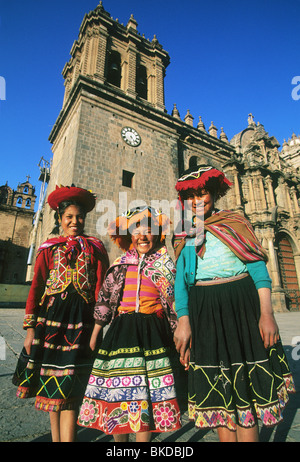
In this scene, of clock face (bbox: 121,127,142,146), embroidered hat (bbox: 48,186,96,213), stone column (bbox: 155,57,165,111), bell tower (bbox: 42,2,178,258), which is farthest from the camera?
stone column (bbox: 155,57,165,111)

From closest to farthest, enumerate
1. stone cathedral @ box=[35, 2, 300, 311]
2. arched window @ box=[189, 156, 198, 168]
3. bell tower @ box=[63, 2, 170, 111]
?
stone cathedral @ box=[35, 2, 300, 311], bell tower @ box=[63, 2, 170, 111], arched window @ box=[189, 156, 198, 168]

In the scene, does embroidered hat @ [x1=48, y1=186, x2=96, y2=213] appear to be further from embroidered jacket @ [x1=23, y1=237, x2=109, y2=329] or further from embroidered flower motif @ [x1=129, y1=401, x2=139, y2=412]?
embroidered flower motif @ [x1=129, y1=401, x2=139, y2=412]

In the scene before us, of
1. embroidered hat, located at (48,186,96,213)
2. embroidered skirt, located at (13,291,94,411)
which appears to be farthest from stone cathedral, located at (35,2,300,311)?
embroidered skirt, located at (13,291,94,411)

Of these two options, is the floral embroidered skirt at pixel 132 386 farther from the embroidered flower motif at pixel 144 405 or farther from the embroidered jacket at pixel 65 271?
the embroidered jacket at pixel 65 271

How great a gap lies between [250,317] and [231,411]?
1.78 ft

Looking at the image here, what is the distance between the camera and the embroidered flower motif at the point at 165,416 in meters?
1.51

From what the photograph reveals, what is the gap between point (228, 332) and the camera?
152 centimetres

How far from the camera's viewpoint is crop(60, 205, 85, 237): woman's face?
2.29 m

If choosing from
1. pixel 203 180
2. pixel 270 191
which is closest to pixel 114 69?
pixel 270 191

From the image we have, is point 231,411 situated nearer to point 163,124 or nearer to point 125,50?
point 163,124

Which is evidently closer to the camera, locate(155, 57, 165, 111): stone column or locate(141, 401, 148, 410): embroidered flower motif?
locate(141, 401, 148, 410): embroidered flower motif

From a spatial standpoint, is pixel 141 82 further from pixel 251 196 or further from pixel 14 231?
pixel 14 231

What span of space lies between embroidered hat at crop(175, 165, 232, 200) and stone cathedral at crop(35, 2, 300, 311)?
806 cm

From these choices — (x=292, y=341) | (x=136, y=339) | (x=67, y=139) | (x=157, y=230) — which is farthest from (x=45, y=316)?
(x=67, y=139)
